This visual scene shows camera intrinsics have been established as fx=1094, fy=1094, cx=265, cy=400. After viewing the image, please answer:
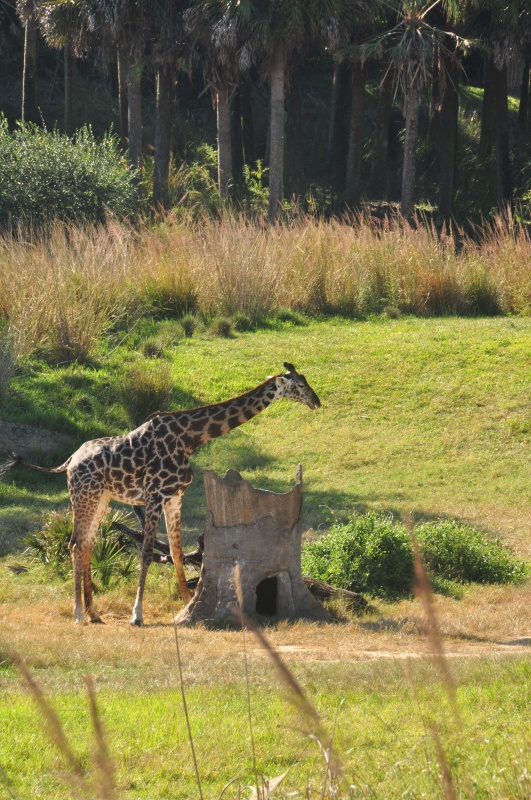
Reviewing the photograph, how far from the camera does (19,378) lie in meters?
17.8

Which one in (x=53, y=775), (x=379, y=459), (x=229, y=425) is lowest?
(x=379, y=459)

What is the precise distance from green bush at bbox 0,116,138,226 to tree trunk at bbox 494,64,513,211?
10786mm

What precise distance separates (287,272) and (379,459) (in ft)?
23.7

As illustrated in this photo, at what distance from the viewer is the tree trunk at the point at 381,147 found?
3506cm

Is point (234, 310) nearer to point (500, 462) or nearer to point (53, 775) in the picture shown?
point (500, 462)

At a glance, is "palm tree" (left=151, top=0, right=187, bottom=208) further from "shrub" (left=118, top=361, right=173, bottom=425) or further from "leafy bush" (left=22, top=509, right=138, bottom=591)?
"leafy bush" (left=22, top=509, right=138, bottom=591)

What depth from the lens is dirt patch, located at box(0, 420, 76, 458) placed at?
15797mm

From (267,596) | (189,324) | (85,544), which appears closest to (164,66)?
(189,324)

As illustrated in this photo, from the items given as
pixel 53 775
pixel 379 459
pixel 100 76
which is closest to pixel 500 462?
pixel 379 459

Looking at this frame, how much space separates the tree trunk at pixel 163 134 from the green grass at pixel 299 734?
2534 centimetres

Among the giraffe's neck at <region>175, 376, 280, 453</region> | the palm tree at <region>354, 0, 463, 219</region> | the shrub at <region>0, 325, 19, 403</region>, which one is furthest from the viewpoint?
the palm tree at <region>354, 0, 463, 219</region>

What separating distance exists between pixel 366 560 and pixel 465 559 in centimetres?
110

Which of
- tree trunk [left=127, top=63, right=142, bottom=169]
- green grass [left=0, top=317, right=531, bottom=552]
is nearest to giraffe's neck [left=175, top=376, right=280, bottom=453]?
green grass [left=0, top=317, right=531, bottom=552]

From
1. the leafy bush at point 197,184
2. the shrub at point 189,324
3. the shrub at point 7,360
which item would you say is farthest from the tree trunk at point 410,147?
the shrub at point 7,360
